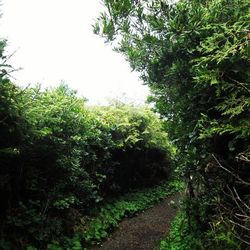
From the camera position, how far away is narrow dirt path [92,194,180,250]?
678 cm

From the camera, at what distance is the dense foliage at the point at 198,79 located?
417cm

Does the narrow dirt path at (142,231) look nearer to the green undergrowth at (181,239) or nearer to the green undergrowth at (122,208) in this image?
the green undergrowth at (122,208)

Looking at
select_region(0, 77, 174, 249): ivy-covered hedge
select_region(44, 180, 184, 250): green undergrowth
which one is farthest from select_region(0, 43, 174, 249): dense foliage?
select_region(44, 180, 184, 250): green undergrowth

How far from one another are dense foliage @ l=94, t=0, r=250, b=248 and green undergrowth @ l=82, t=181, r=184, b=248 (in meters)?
2.52

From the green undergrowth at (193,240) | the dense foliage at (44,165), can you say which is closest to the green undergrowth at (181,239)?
the green undergrowth at (193,240)

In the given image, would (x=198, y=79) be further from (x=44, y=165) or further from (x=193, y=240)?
(x=44, y=165)

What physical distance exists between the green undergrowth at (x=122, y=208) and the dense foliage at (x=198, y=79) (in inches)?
99.4

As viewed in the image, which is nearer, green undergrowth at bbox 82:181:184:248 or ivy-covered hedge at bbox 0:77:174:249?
ivy-covered hedge at bbox 0:77:174:249

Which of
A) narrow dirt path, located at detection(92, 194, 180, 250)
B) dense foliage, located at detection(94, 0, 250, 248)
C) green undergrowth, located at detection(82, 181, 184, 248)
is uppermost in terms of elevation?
dense foliage, located at detection(94, 0, 250, 248)

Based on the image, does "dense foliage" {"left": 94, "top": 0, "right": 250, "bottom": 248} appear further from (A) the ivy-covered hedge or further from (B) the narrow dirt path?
(B) the narrow dirt path

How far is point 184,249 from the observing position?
5617mm

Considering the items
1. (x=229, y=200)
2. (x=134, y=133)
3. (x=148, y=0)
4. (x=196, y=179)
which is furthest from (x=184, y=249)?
(x=134, y=133)

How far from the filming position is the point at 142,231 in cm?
780

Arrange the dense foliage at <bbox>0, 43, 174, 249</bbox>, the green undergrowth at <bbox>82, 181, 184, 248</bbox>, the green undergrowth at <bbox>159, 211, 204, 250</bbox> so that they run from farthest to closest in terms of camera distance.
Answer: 1. the green undergrowth at <bbox>82, 181, 184, 248</bbox>
2. the green undergrowth at <bbox>159, 211, 204, 250</bbox>
3. the dense foliage at <bbox>0, 43, 174, 249</bbox>
